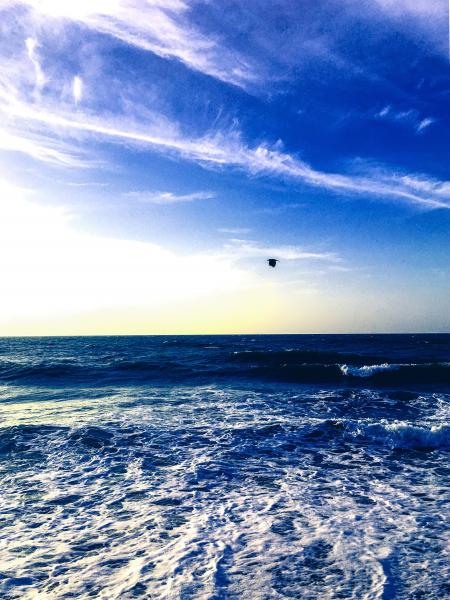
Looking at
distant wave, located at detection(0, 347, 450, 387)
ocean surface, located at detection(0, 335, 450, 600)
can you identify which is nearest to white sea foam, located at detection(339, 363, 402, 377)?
distant wave, located at detection(0, 347, 450, 387)

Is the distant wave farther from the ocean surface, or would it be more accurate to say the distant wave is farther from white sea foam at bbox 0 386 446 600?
white sea foam at bbox 0 386 446 600

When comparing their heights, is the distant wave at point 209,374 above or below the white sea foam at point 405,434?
below

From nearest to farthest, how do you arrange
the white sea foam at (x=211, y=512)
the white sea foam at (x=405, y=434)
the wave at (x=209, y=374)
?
the white sea foam at (x=211, y=512) → the white sea foam at (x=405, y=434) → the wave at (x=209, y=374)

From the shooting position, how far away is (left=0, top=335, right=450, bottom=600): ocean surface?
442 centimetres

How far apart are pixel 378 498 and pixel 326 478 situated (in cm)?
121

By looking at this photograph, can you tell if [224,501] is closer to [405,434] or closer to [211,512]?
[211,512]

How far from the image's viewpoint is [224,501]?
259 inches

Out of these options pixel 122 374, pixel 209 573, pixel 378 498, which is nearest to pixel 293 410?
pixel 378 498

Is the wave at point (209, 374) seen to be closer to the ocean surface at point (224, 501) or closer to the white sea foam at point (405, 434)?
the ocean surface at point (224, 501)

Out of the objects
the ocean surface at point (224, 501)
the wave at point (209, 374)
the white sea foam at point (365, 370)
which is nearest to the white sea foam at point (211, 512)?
the ocean surface at point (224, 501)

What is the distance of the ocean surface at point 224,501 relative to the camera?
14.5 feet

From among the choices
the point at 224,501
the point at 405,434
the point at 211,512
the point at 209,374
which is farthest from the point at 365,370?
the point at 211,512

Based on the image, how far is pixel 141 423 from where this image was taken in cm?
1201

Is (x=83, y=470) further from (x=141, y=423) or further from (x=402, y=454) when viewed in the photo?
(x=402, y=454)
